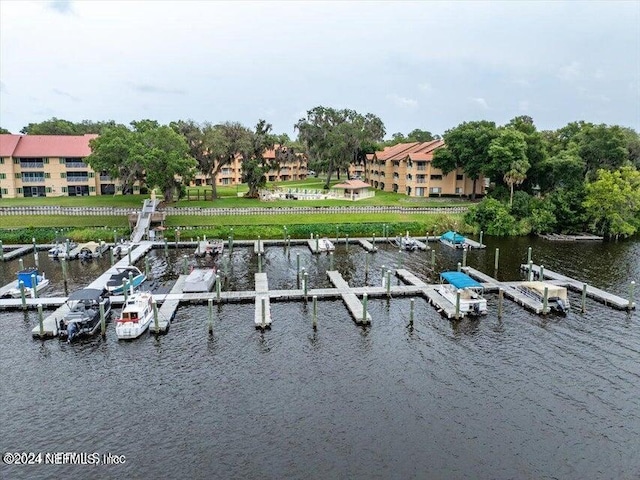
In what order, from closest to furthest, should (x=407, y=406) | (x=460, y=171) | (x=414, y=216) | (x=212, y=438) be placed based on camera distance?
(x=212, y=438) → (x=407, y=406) → (x=414, y=216) → (x=460, y=171)

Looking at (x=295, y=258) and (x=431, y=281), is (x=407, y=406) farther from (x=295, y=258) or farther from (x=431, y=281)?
(x=295, y=258)

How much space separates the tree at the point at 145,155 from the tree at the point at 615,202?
197 feet

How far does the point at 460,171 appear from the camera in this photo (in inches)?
3834

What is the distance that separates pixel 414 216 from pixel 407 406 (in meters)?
55.1

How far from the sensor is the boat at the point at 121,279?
140 feet

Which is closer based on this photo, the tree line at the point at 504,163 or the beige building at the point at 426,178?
the tree line at the point at 504,163

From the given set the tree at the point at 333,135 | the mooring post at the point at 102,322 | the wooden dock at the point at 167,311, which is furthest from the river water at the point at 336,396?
the tree at the point at 333,135

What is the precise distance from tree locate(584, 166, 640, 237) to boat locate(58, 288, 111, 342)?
220 ft

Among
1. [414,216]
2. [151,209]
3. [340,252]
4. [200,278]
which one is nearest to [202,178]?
[151,209]

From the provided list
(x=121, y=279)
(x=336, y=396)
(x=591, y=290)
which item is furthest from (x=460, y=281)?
(x=121, y=279)

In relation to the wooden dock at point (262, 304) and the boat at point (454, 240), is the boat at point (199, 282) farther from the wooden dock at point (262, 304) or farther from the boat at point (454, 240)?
the boat at point (454, 240)

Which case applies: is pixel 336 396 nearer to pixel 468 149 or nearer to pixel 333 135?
pixel 468 149

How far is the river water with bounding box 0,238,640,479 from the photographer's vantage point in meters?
21.6

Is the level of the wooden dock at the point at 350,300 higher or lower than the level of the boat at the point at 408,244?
lower
